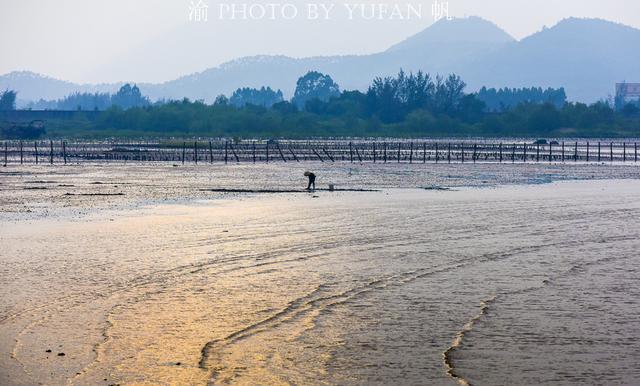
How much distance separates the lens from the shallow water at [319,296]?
15648 millimetres

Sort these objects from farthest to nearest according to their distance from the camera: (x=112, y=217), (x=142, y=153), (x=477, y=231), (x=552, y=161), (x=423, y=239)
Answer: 1. (x=142, y=153)
2. (x=552, y=161)
3. (x=112, y=217)
4. (x=477, y=231)
5. (x=423, y=239)

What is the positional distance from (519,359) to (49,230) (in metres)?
19.8

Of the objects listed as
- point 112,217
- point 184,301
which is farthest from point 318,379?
point 112,217

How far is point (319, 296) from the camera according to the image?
20969mm

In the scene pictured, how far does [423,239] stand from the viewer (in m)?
30.3

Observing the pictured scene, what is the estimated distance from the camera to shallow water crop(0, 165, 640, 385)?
1565 cm

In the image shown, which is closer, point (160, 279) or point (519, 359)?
point (519, 359)

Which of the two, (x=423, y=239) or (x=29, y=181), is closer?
(x=423, y=239)

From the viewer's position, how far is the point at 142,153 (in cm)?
10281

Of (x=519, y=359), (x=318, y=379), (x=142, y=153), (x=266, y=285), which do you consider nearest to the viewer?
(x=318, y=379)

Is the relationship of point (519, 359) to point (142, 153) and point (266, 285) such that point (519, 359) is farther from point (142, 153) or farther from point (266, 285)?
point (142, 153)

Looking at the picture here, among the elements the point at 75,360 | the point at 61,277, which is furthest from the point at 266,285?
the point at 75,360

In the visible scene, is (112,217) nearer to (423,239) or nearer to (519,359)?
(423,239)

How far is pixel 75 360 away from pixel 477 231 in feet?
61.7
